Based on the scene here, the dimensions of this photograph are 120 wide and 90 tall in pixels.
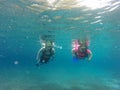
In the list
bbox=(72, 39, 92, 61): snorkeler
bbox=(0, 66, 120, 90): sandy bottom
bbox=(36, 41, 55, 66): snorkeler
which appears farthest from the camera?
bbox=(0, 66, 120, 90): sandy bottom

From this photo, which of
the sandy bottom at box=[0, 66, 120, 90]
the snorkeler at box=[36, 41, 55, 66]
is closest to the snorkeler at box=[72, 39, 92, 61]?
the snorkeler at box=[36, 41, 55, 66]

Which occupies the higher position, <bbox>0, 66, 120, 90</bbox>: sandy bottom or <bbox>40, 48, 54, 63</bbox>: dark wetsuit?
<bbox>40, 48, 54, 63</bbox>: dark wetsuit

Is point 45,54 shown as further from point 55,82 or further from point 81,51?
point 55,82

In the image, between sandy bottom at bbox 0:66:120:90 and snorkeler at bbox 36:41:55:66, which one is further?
sandy bottom at bbox 0:66:120:90

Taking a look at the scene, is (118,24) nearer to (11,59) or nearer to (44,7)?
(44,7)

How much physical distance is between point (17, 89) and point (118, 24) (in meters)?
15.4

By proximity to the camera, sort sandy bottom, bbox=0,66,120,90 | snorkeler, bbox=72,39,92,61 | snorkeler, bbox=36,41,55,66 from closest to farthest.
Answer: snorkeler, bbox=36,41,55,66 < snorkeler, bbox=72,39,92,61 < sandy bottom, bbox=0,66,120,90

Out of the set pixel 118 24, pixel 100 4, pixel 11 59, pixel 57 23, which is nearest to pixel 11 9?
pixel 57 23

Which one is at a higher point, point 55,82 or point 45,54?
point 45,54

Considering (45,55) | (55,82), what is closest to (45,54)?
(45,55)

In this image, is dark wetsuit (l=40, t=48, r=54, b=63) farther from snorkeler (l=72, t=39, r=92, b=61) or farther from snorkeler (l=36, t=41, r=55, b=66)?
snorkeler (l=72, t=39, r=92, b=61)

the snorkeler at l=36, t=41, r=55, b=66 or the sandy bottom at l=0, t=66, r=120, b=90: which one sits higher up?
the snorkeler at l=36, t=41, r=55, b=66

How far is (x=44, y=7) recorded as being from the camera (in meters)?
17.1

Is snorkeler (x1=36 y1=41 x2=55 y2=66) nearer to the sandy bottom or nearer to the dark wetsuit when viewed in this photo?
the dark wetsuit
